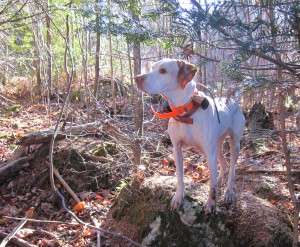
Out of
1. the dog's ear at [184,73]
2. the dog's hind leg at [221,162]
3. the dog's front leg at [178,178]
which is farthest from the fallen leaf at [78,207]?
the dog's ear at [184,73]

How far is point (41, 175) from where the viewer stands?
5.61 m

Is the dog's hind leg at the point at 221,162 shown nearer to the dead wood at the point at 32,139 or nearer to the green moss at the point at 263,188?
the green moss at the point at 263,188

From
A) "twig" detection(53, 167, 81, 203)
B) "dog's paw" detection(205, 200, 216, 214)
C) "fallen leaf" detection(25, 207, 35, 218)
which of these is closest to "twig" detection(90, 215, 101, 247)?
"twig" detection(53, 167, 81, 203)

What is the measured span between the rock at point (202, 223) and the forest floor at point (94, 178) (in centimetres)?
58

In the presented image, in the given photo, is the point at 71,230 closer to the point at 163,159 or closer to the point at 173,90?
the point at 163,159

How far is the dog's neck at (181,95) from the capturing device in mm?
3062

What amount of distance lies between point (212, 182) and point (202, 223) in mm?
483

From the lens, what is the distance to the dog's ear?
9.53 ft

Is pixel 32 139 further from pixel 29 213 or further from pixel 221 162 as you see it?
pixel 221 162

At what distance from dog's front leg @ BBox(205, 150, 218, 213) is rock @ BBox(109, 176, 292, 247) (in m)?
0.10

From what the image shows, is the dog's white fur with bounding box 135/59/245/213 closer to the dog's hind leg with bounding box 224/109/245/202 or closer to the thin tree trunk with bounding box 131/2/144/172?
the dog's hind leg with bounding box 224/109/245/202

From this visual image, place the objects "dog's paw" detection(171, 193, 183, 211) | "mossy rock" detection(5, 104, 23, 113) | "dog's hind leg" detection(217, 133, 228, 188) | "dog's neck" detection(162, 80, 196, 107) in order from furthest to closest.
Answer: "mossy rock" detection(5, 104, 23, 113) → "dog's hind leg" detection(217, 133, 228, 188) → "dog's paw" detection(171, 193, 183, 211) → "dog's neck" detection(162, 80, 196, 107)

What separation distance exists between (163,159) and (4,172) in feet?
9.30

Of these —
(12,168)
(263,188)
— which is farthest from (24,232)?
(263,188)
